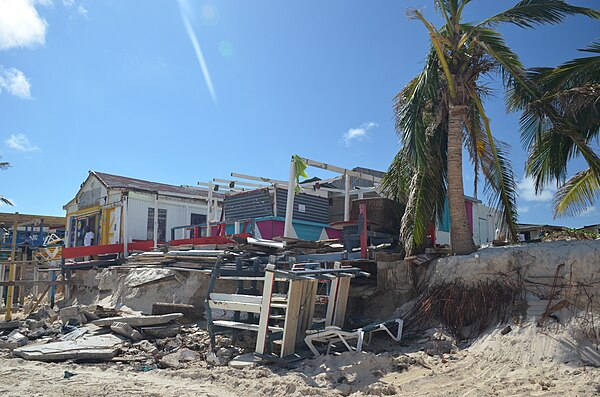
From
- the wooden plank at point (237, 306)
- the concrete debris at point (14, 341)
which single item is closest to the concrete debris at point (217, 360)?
the wooden plank at point (237, 306)

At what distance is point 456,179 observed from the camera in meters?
9.41

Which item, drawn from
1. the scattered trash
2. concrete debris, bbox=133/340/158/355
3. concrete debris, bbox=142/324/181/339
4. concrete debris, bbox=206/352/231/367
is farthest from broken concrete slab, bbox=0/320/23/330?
concrete debris, bbox=206/352/231/367

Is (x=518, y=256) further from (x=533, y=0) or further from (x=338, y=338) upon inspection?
(x=533, y=0)

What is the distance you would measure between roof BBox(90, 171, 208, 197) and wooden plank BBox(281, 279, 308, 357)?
1405 centimetres

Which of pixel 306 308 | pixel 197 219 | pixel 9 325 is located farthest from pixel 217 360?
pixel 197 219

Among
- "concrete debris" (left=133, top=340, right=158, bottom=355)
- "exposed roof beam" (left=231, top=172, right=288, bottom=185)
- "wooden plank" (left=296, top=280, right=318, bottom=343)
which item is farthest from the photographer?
"exposed roof beam" (left=231, top=172, right=288, bottom=185)

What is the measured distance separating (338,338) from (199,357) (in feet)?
8.04

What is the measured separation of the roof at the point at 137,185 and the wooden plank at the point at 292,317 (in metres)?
14.0

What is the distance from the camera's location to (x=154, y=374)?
7469 millimetres

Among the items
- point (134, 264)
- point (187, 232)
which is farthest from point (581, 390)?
point (187, 232)

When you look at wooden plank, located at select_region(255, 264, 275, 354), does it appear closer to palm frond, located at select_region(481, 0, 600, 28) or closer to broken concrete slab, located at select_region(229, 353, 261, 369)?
broken concrete slab, located at select_region(229, 353, 261, 369)

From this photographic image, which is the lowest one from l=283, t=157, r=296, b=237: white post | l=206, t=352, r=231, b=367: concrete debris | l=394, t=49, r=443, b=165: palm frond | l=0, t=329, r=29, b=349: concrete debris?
l=0, t=329, r=29, b=349: concrete debris

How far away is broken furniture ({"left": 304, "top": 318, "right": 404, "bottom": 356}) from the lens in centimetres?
754

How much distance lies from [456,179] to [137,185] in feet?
58.3
